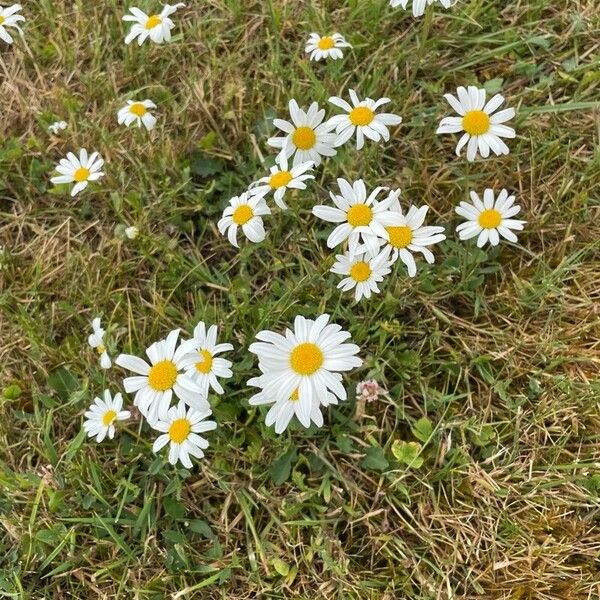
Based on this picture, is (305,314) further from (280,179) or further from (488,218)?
(488,218)

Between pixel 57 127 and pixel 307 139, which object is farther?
pixel 57 127

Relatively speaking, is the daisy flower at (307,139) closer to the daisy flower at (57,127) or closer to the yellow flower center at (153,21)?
the yellow flower center at (153,21)

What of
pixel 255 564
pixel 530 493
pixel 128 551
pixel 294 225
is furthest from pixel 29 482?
pixel 530 493

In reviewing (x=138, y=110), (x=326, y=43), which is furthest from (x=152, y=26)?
(x=326, y=43)

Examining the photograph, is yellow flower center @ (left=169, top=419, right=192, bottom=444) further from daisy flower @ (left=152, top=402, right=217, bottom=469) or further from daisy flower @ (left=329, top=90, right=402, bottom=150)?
daisy flower @ (left=329, top=90, right=402, bottom=150)

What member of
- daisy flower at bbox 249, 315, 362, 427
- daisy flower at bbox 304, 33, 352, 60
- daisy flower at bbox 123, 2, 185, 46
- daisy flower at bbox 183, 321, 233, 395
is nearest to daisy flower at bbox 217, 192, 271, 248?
daisy flower at bbox 183, 321, 233, 395
